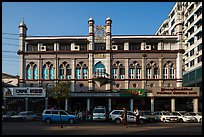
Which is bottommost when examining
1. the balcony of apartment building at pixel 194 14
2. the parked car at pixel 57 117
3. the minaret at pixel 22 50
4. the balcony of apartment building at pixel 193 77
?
the parked car at pixel 57 117

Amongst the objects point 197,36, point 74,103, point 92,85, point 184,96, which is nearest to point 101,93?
point 92,85

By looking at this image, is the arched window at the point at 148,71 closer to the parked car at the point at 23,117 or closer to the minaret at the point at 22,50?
the parked car at the point at 23,117

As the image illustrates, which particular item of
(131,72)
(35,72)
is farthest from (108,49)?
(35,72)

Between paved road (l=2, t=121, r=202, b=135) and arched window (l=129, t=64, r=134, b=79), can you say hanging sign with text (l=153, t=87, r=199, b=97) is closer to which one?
arched window (l=129, t=64, r=134, b=79)

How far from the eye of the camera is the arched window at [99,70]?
5094 cm

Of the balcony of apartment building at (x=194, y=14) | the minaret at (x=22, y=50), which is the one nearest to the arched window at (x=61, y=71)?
the minaret at (x=22, y=50)

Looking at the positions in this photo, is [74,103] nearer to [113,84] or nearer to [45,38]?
[113,84]

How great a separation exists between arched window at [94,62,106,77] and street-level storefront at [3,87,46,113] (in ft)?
35.2

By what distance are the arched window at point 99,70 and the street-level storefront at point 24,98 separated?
10.7m

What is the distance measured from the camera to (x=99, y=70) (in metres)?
Answer: 51.2

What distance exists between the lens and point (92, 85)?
5075 cm

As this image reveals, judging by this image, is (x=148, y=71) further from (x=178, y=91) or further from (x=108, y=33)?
(x=108, y=33)

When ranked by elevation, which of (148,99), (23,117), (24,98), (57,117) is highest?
(24,98)

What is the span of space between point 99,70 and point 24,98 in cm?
1459
